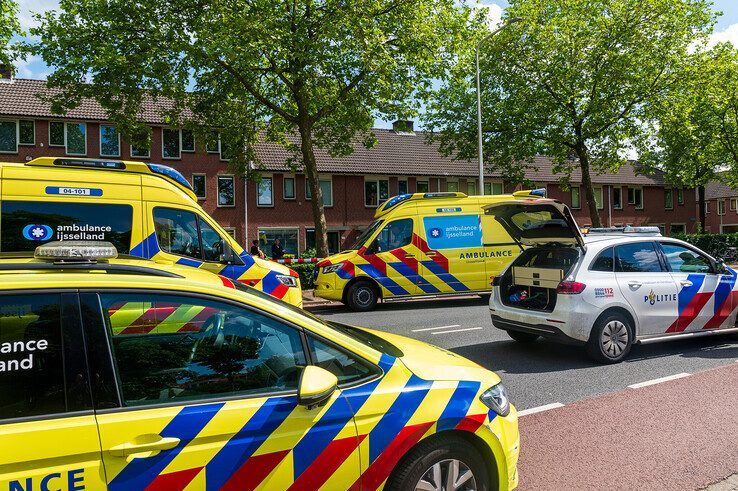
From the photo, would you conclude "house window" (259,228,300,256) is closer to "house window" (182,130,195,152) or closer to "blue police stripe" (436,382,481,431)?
"house window" (182,130,195,152)

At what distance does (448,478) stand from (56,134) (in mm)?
32694

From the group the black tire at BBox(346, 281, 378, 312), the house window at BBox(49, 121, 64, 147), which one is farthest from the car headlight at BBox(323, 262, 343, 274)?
the house window at BBox(49, 121, 64, 147)

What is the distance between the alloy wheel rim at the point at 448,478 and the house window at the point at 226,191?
3037cm

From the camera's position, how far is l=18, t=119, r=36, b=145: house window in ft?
93.1

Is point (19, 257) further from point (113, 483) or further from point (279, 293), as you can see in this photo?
point (279, 293)

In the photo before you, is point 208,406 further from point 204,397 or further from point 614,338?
point 614,338

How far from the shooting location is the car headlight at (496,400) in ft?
9.50

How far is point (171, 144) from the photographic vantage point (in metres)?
31.1

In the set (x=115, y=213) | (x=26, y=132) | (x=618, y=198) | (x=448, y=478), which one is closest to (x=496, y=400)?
(x=448, y=478)

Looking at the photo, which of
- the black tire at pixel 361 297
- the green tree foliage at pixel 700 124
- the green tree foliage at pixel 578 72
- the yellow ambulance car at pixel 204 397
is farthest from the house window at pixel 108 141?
the yellow ambulance car at pixel 204 397

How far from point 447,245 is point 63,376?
38.1 feet

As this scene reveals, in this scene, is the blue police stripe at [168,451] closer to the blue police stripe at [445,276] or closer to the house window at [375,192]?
the blue police stripe at [445,276]

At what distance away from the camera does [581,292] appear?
21.0ft

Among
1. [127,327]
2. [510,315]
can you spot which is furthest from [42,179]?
[510,315]
